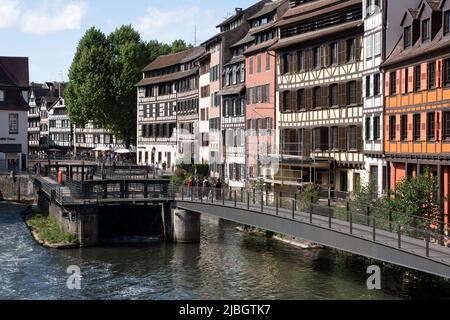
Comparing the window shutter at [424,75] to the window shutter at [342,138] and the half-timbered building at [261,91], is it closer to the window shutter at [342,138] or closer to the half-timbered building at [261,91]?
the window shutter at [342,138]

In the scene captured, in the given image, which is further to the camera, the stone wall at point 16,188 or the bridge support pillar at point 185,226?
the stone wall at point 16,188

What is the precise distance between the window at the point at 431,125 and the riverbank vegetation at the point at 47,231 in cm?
1974

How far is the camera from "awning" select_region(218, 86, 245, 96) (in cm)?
6184

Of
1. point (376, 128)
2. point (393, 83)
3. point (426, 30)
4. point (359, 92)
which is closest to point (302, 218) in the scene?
point (426, 30)

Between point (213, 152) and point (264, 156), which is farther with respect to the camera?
point (213, 152)

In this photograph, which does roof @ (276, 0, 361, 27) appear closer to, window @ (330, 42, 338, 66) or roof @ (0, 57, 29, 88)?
window @ (330, 42, 338, 66)

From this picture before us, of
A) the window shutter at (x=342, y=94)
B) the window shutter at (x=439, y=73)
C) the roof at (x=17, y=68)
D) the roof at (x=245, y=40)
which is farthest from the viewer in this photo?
the roof at (x=17, y=68)

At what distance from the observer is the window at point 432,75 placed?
3494 centimetres

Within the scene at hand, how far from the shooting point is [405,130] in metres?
38.2

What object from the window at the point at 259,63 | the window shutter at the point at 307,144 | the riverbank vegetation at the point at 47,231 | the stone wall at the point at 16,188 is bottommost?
the riverbank vegetation at the point at 47,231

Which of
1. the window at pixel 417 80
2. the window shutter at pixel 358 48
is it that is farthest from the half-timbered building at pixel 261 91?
the window at pixel 417 80

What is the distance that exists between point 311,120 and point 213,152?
21.9m
